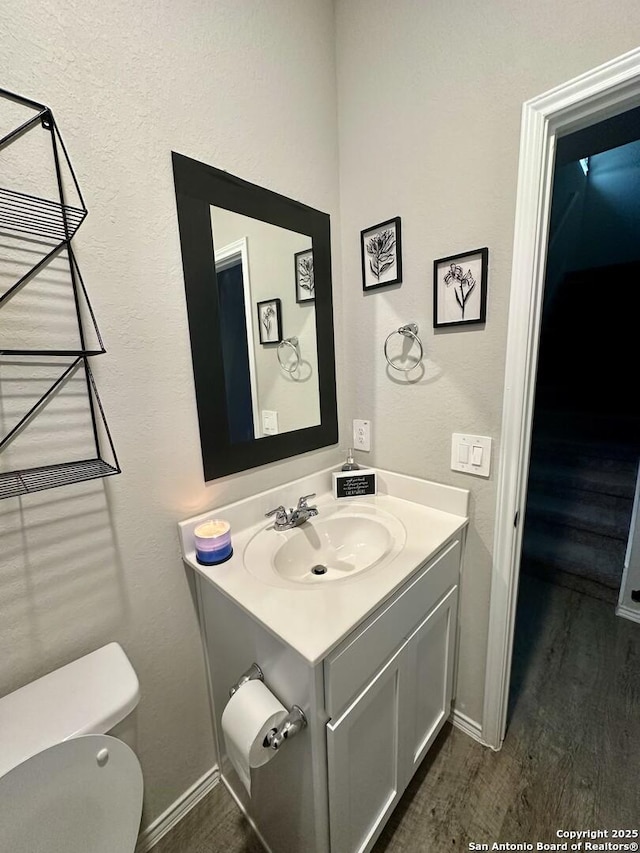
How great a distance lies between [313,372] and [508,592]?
1025mm

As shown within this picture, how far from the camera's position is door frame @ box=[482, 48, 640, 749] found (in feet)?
2.65

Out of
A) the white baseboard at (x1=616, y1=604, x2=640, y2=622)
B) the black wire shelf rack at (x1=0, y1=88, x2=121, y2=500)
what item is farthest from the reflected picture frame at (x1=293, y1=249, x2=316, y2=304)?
the white baseboard at (x1=616, y1=604, x2=640, y2=622)

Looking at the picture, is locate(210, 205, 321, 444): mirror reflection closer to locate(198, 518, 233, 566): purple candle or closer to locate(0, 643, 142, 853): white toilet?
locate(198, 518, 233, 566): purple candle

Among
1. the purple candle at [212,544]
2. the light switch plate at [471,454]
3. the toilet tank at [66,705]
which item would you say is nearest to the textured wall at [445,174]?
the light switch plate at [471,454]

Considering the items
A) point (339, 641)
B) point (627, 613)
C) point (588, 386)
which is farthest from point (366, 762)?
point (588, 386)

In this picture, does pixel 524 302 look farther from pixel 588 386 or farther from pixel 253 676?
pixel 588 386

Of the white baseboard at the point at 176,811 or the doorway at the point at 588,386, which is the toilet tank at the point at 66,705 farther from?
the doorway at the point at 588,386

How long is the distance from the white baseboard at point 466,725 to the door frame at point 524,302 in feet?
0.16

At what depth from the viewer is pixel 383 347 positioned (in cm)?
130

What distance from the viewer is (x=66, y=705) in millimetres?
715

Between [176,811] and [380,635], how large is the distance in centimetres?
97

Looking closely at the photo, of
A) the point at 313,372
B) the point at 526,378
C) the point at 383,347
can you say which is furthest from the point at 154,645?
the point at 526,378

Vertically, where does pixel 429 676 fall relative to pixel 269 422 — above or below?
below

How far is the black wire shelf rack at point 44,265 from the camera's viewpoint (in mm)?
676
